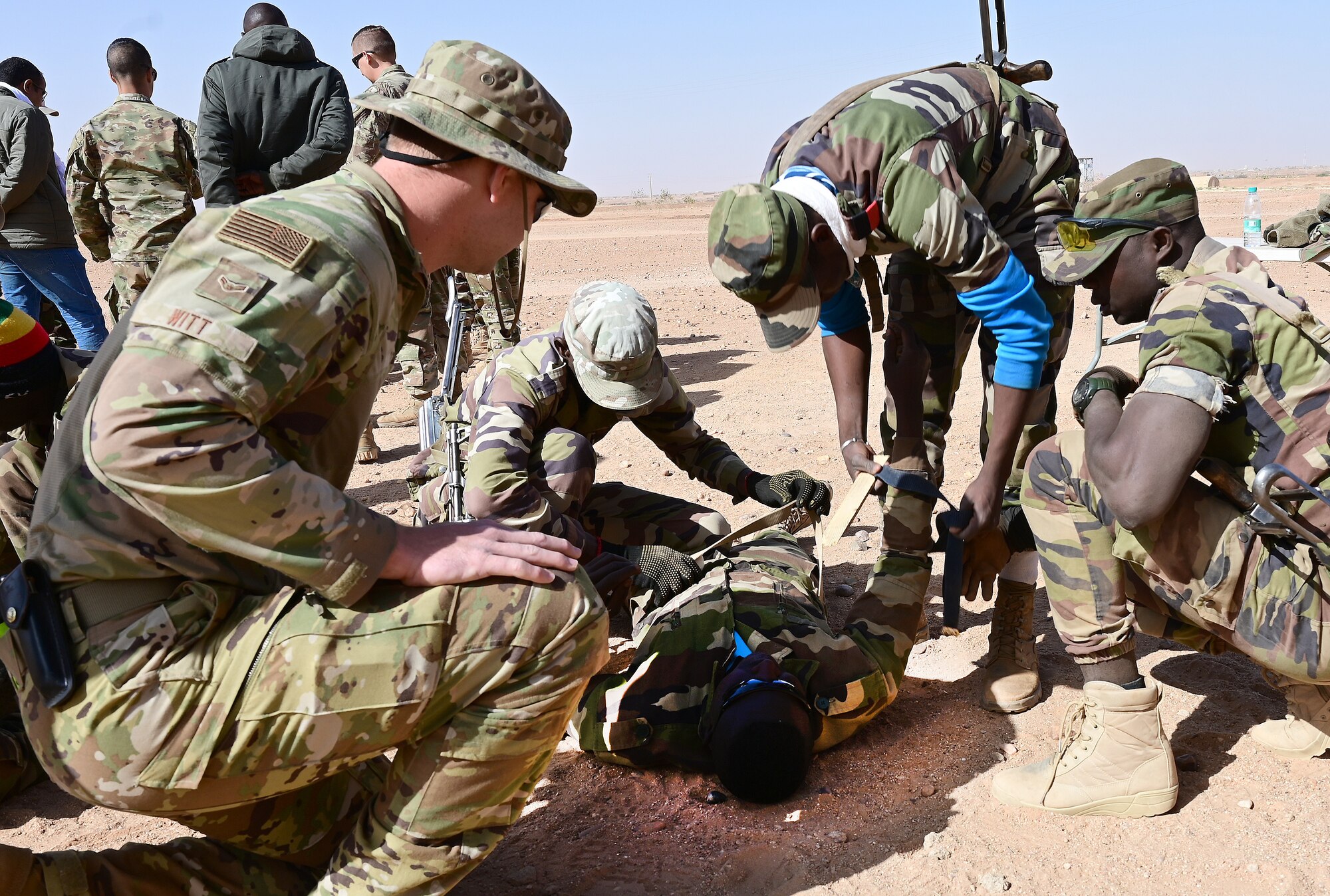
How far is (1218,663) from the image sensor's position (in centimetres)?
376

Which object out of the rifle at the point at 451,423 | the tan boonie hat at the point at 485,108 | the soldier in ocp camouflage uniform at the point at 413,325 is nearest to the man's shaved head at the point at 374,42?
the soldier in ocp camouflage uniform at the point at 413,325

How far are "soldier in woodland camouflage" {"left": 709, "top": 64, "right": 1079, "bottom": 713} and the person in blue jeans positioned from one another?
16.1 feet

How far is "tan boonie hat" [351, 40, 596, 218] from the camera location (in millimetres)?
2133

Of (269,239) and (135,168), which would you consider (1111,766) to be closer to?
(269,239)

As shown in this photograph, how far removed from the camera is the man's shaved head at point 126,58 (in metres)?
6.61

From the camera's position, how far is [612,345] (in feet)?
12.1

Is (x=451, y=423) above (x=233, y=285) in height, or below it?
below

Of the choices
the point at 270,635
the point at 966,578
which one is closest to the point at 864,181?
the point at 966,578

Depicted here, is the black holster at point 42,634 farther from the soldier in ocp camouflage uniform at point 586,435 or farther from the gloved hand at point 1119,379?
the gloved hand at point 1119,379

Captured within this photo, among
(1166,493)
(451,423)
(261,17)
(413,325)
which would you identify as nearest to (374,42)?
(261,17)

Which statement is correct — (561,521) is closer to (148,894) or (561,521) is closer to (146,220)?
(148,894)

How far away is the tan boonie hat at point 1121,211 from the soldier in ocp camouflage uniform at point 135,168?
17.8 ft

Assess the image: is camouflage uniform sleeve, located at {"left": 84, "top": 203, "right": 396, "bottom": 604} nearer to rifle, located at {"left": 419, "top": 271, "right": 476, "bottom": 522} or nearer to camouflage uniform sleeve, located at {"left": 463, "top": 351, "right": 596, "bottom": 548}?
rifle, located at {"left": 419, "top": 271, "right": 476, "bottom": 522}

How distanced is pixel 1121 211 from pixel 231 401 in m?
2.26
